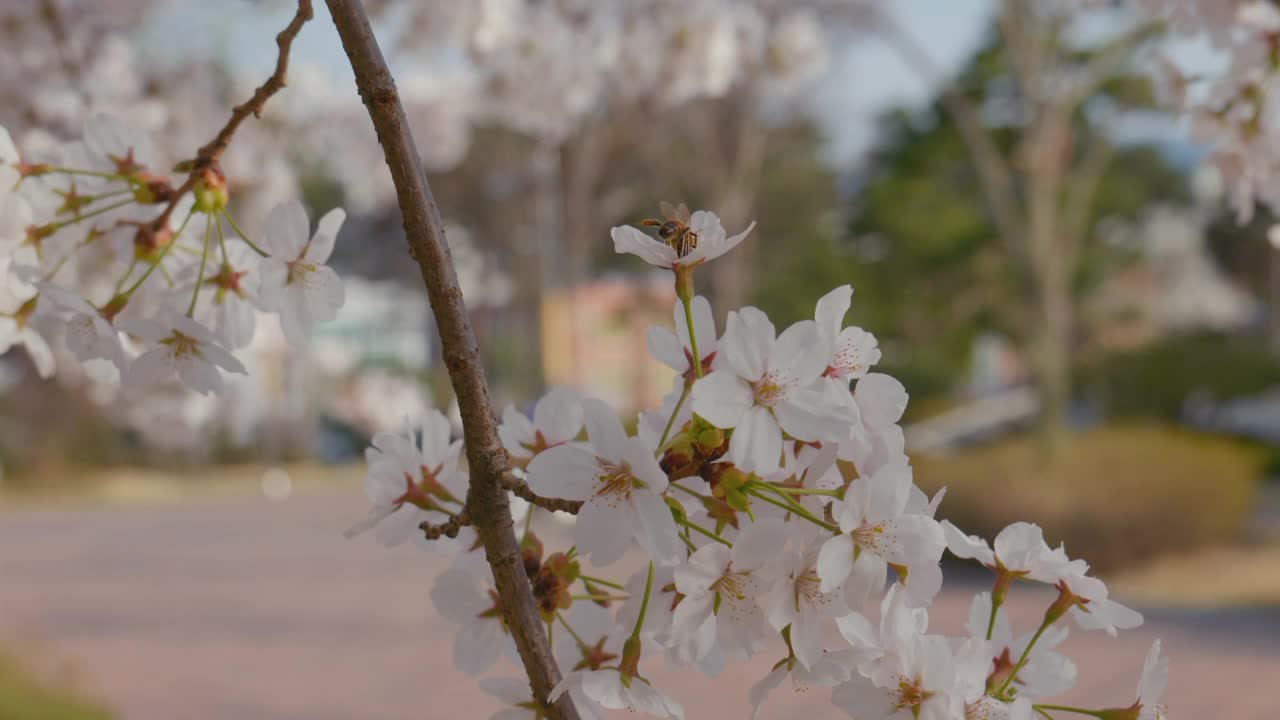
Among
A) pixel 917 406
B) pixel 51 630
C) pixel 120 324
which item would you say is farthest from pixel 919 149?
pixel 120 324

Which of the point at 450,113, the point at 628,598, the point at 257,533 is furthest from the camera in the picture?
the point at 257,533

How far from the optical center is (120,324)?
2.55ft

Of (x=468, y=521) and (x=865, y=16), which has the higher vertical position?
(x=865, y=16)

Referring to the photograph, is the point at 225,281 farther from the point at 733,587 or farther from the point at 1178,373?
the point at 1178,373

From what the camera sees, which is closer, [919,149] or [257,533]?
[257,533]

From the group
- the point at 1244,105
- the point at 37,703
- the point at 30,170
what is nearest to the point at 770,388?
the point at 30,170

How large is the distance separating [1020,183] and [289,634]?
8.61 m

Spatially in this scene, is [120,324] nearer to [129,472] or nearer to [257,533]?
[257,533]

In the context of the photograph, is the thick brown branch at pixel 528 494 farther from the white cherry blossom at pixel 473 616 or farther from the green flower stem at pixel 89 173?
the green flower stem at pixel 89 173

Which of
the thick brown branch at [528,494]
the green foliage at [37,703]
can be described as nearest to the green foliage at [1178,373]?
the green foliage at [37,703]

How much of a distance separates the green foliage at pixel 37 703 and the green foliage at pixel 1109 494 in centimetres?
358

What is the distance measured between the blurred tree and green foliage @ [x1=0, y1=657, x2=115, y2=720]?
5.30 m

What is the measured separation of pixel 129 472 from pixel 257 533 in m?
5.04

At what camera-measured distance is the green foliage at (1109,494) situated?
20.1ft
